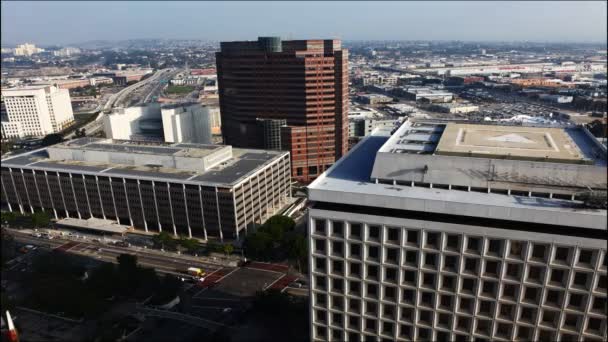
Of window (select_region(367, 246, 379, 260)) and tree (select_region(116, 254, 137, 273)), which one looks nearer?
window (select_region(367, 246, 379, 260))

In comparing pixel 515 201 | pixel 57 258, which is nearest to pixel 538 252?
pixel 515 201

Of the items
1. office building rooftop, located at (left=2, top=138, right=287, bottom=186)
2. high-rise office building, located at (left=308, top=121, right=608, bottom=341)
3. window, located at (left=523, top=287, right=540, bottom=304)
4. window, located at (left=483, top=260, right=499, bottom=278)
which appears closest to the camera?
high-rise office building, located at (left=308, top=121, right=608, bottom=341)

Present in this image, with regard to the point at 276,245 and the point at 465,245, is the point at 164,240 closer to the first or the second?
the point at 276,245

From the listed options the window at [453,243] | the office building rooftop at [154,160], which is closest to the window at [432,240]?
the window at [453,243]

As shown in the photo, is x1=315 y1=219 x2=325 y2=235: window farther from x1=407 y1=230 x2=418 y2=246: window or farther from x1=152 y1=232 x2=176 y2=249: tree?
x1=152 y1=232 x2=176 y2=249: tree

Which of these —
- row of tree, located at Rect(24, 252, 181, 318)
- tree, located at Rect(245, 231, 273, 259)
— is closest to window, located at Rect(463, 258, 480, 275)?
row of tree, located at Rect(24, 252, 181, 318)

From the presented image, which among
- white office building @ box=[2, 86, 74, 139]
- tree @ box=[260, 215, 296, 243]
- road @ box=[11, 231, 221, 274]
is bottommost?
road @ box=[11, 231, 221, 274]

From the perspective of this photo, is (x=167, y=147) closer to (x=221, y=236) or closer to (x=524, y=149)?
(x=221, y=236)
